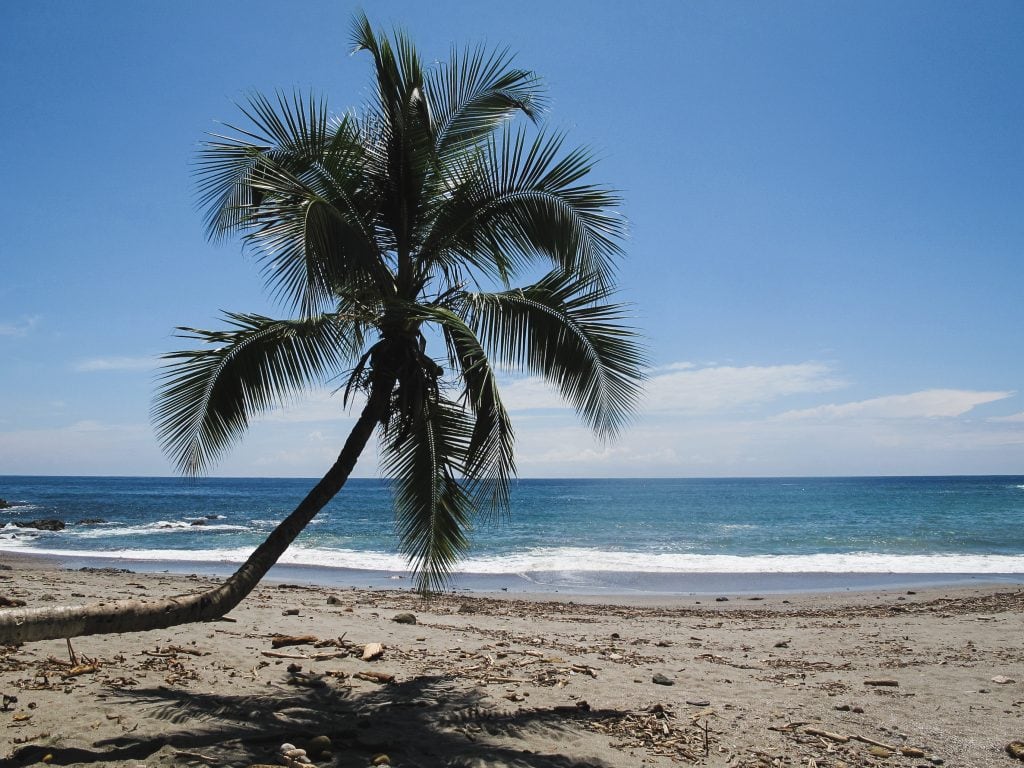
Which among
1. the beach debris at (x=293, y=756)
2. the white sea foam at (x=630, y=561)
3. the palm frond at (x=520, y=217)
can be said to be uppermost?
the palm frond at (x=520, y=217)

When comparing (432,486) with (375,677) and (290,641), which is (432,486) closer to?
(375,677)

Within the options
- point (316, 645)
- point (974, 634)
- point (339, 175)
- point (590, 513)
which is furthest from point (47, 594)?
point (590, 513)

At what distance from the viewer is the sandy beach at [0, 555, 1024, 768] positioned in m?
4.76

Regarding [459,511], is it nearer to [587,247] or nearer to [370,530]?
[587,247]

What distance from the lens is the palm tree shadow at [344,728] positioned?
4.43 meters

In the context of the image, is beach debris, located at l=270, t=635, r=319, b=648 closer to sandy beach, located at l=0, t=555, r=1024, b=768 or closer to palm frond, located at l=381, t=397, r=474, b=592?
sandy beach, located at l=0, t=555, r=1024, b=768

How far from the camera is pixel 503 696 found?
6211mm

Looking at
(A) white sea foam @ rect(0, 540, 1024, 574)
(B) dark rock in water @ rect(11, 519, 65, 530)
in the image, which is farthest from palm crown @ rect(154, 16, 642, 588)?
(B) dark rock in water @ rect(11, 519, 65, 530)

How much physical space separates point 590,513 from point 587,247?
145 ft

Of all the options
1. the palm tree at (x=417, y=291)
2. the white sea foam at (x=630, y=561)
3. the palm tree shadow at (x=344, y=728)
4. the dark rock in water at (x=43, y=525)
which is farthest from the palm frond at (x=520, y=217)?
the dark rock in water at (x=43, y=525)

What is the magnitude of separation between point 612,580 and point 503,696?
14.1m

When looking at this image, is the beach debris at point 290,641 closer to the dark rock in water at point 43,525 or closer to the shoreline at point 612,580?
the shoreline at point 612,580

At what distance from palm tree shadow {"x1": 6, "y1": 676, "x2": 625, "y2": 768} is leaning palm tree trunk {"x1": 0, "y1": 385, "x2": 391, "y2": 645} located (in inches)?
34.1

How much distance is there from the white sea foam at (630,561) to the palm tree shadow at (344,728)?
609 inches
